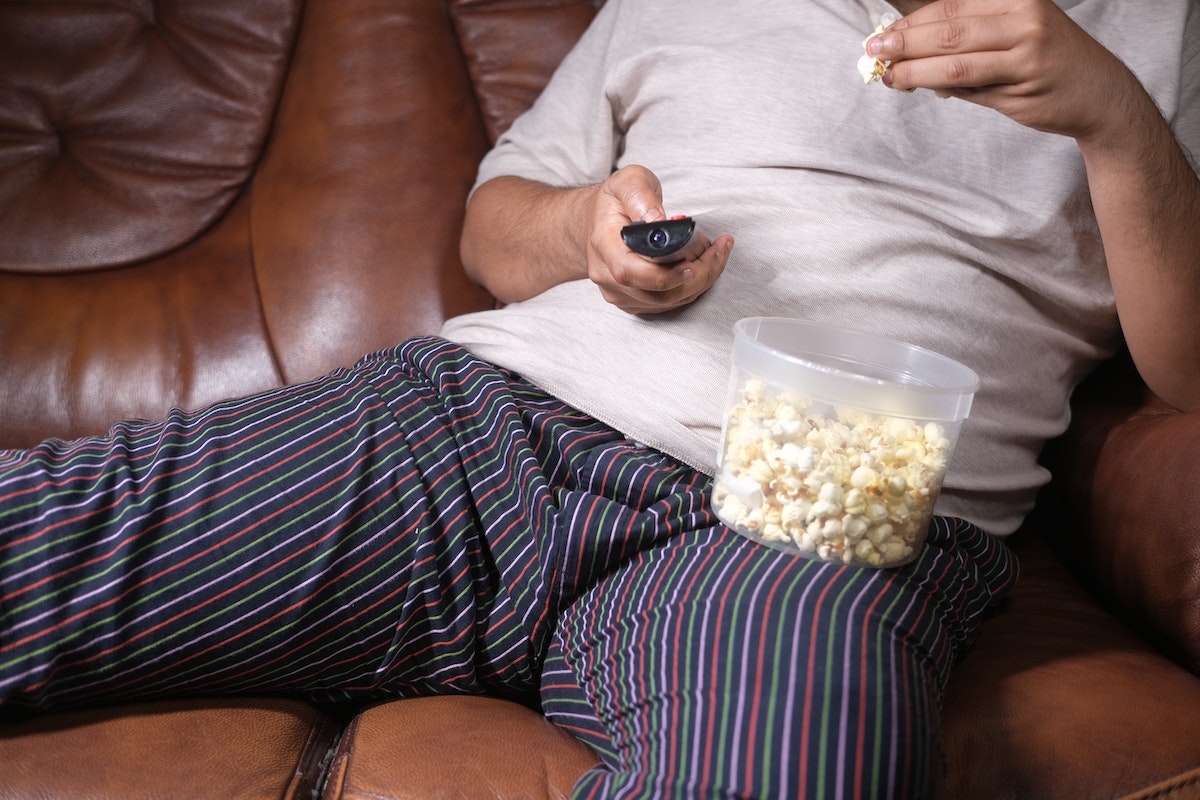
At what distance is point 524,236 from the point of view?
105 cm

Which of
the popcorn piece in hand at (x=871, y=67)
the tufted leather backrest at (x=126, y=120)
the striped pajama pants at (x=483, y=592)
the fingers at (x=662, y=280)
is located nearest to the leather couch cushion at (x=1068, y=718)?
the striped pajama pants at (x=483, y=592)

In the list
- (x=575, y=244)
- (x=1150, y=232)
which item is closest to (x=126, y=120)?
(x=575, y=244)

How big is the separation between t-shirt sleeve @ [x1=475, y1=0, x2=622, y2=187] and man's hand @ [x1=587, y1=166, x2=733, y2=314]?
0.89 feet

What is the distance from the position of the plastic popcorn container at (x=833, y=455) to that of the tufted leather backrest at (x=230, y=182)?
659 millimetres

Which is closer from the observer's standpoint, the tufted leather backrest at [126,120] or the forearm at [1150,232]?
the forearm at [1150,232]

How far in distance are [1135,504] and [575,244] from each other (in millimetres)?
600

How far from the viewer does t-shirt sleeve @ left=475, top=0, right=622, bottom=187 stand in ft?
3.66

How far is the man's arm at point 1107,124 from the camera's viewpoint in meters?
0.70

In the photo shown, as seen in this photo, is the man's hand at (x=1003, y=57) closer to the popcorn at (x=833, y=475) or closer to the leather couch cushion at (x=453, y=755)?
the popcorn at (x=833, y=475)

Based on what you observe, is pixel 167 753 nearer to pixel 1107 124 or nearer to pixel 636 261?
pixel 636 261

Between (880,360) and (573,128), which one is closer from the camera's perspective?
(880,360)

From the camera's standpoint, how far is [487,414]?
2.89 feet

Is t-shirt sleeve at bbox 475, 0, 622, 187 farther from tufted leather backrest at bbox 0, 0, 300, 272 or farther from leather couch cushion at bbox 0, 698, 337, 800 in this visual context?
leather couch cushion at bbox 0, 698, 337, 800

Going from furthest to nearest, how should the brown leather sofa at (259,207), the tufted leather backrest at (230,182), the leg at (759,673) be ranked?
the tufted leather backrest at (230,182), the brown leather sofa at (259,207), the leg at (759,673)
